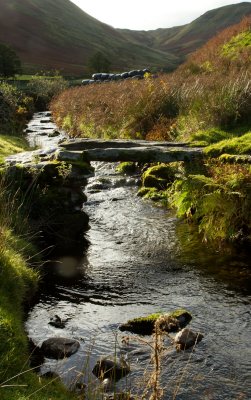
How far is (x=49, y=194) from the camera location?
11.6 m

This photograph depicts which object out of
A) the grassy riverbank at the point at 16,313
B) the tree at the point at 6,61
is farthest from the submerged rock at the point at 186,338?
the tree at the point at 6,61

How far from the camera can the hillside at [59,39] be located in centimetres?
9986

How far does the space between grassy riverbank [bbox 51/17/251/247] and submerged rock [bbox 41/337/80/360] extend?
4.66 meters

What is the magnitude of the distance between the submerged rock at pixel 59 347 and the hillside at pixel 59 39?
8288cm

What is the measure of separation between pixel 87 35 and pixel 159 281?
138032mm

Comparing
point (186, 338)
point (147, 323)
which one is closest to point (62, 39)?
point (147, 323)

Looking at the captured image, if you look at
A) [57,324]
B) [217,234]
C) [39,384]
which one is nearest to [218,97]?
[217,234]

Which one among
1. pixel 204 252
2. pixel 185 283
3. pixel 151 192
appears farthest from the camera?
pixel 151 192

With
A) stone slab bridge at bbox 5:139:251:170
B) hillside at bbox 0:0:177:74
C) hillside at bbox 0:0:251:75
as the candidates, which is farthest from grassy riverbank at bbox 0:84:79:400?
hillside at bbox 0:0:177:74

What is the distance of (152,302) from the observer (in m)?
7.95

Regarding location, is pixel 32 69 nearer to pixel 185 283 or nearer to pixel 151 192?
pixel 151 192

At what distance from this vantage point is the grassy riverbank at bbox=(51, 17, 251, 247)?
33.6ft

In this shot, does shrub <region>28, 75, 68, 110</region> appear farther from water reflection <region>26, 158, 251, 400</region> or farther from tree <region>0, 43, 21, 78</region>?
water reflection <region>26, 158, 251, 400</region>

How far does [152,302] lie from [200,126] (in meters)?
10.0
